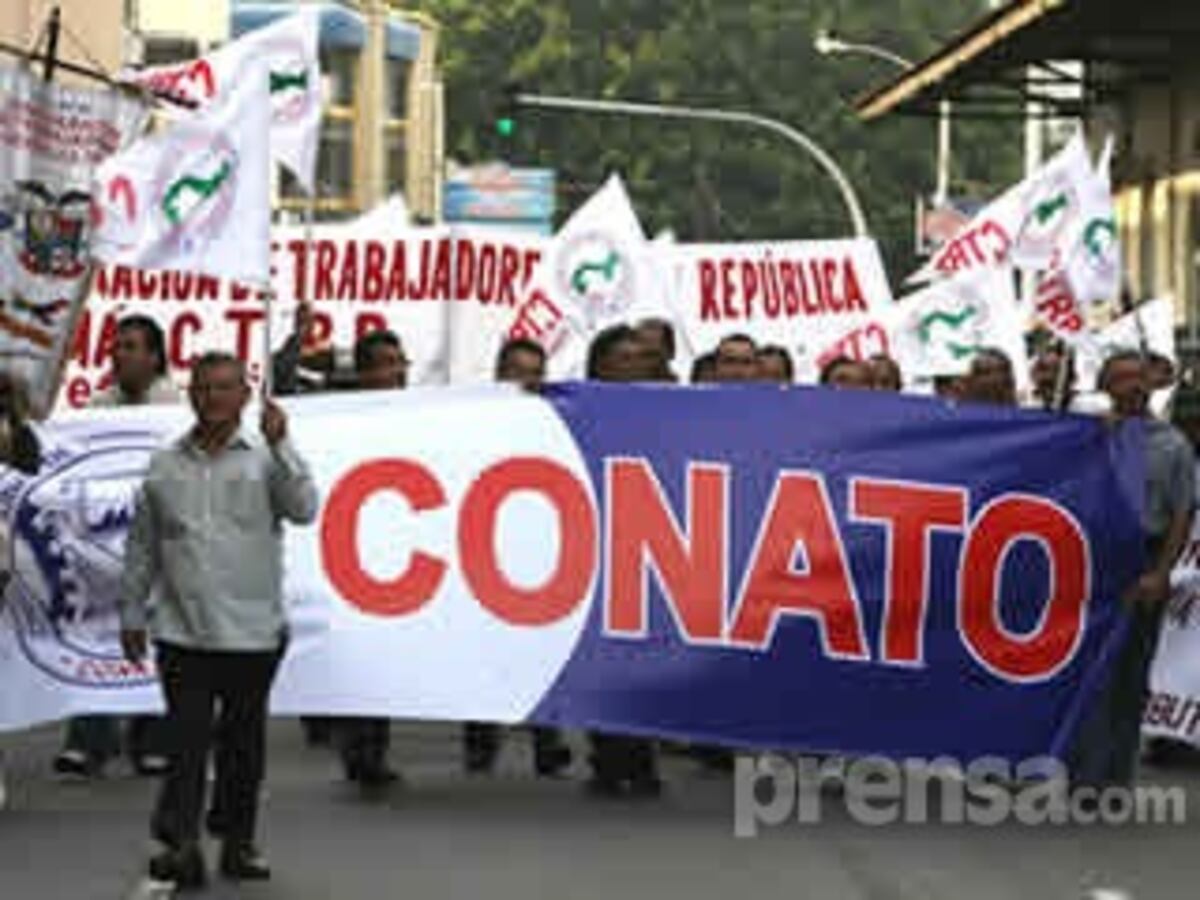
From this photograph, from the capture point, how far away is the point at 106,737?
549 inches

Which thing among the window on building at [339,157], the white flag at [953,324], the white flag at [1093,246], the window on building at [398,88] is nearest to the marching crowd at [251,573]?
the white flag at [1093,246]

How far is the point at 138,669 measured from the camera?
518 inches

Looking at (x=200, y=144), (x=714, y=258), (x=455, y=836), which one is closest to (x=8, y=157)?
(x=200, y=144)

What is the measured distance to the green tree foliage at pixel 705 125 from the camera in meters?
86.7

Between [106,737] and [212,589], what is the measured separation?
355cm

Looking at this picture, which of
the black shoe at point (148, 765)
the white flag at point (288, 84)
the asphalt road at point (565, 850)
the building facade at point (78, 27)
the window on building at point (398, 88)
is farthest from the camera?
the window on building at point (398, 88)

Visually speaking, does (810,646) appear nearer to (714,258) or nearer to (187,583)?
(187,583)

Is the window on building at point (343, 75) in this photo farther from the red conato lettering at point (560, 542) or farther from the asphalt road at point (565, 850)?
the red conato lettering at point (560, 542)

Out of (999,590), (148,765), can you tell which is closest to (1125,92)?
(148,765)

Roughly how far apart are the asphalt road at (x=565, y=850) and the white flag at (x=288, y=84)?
268 cm

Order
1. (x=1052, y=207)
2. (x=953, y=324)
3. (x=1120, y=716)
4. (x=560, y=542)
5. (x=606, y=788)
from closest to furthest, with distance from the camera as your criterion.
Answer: (x=1120, y=716)
(x=560, y=542)
(x=606, y=788)
(x=1052, y=207)
(x=953, y=324)

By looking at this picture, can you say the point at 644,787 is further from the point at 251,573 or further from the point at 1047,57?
the point at 1047,57

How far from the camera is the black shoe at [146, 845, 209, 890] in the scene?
10.6 meters

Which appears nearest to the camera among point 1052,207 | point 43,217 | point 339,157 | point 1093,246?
point 43,217
